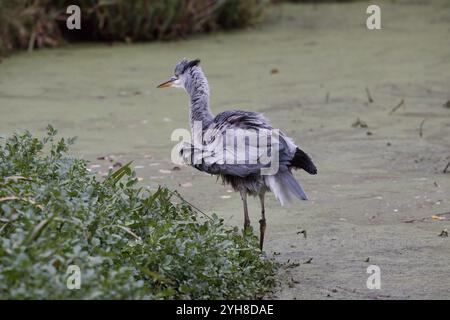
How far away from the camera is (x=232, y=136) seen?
153 inches

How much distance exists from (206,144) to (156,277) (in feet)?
3.37

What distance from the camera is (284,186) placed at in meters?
3.77

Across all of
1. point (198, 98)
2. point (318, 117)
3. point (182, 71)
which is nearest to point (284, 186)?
point (198, 98)

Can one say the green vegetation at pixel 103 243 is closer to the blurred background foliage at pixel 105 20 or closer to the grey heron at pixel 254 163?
the grey heron at pixel 254 163

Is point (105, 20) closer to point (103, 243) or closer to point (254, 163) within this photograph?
point (254, 163)

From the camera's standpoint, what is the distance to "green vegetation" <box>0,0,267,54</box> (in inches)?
312

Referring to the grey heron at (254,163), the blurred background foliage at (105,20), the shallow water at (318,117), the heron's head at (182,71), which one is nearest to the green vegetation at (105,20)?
the blurred background foliage at (105,20)

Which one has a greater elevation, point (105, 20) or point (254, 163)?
point (105, 20)

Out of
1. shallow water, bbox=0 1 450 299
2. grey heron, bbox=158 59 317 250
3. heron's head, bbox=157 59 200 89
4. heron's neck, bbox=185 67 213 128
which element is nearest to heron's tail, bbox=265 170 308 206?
grey heron, bbox=158 59 317 250

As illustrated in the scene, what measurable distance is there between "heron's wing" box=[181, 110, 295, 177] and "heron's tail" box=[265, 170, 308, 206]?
48mm

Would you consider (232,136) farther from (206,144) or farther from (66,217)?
(66,217)

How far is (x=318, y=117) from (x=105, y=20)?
105 inches

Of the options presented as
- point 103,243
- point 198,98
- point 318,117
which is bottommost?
point 318,117

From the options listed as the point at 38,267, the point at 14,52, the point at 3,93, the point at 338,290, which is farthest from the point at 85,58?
the point at 38,267
